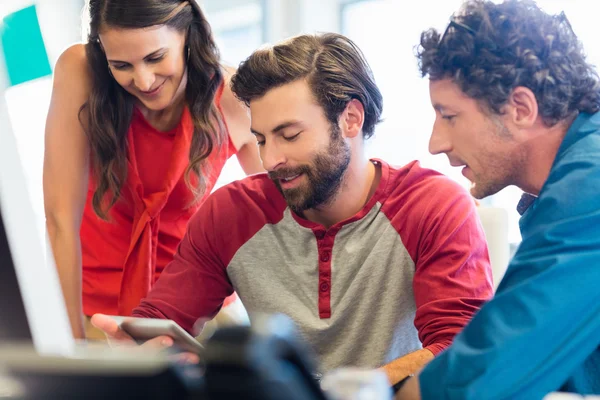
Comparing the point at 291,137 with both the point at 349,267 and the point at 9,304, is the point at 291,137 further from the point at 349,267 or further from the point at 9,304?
the point at 9,304

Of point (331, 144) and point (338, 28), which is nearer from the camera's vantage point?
point (331, 144)

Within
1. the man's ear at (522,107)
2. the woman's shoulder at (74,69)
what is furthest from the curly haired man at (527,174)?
the woman's shoulder at (74,69)

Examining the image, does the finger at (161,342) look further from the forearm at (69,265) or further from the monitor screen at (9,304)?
the forearm at (69,265)

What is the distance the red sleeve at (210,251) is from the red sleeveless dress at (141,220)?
0.20 metres

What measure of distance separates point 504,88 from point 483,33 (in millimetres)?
92

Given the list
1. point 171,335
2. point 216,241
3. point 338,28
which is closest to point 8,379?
point 171,335

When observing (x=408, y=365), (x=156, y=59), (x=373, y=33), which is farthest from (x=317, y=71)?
(x=373, y=33)

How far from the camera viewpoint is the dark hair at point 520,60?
1148mm

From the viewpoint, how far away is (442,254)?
56.0 inches

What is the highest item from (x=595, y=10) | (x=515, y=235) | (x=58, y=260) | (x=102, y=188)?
(x=595, y=10)

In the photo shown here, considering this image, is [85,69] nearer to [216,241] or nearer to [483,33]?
[216,241]

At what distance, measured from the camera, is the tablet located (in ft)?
3.21

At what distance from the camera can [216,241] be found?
1.64 m

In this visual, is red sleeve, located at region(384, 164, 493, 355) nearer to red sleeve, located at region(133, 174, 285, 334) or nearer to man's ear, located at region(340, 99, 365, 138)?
man's ear, located at region(340, 99, 365, 138)
